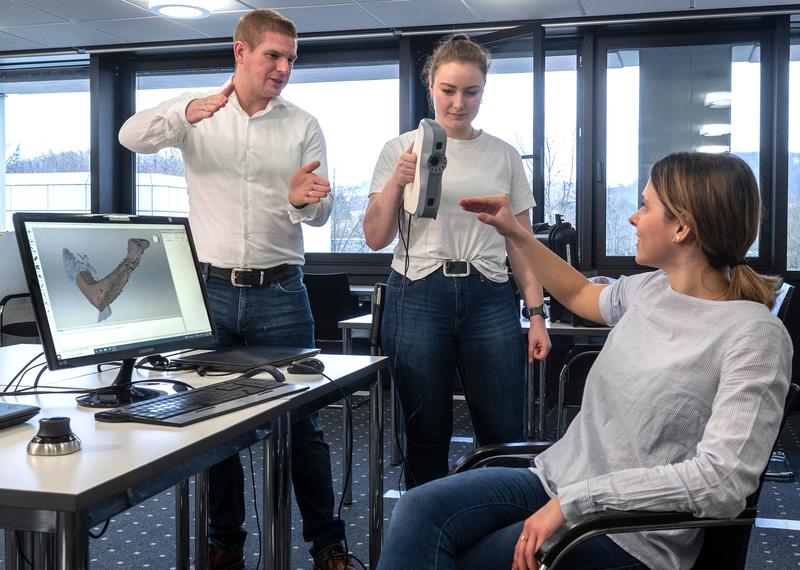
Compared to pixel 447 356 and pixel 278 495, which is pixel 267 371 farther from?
pixel 447 356

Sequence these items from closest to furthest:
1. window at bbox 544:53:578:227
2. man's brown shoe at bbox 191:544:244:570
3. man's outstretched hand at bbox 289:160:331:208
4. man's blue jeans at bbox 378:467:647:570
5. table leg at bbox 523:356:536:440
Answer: man's blue jeans at bbox 378:467:647:570
man's outstretched hand at bbox 289:160:331:208
man's brown shoe at bbox 191:544:244:570
table leg at bbox 523:356:536:440
window at bbox 544:53:578:227

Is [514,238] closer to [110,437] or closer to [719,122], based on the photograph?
[110,437]

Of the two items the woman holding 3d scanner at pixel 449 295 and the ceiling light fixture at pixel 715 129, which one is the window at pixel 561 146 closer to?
the ceiling light fixture at pixel 715 129

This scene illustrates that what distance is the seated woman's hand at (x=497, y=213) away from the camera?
1695mm

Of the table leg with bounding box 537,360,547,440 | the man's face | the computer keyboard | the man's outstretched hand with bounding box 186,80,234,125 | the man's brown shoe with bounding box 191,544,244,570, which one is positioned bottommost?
the man's brown shoe with bounding box 191,544,244,570

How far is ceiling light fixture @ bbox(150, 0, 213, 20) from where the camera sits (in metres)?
4.70

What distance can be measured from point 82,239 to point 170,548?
138cm

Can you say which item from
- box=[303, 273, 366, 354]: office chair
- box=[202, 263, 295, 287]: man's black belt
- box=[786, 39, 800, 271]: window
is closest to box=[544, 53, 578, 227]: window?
box=[786, 39, 800, 271]: window

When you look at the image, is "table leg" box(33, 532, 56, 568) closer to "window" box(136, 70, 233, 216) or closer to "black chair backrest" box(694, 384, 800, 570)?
"black chair backrest" box(694, 384, 800, 570)

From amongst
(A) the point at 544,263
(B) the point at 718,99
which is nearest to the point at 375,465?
(A) the point at 544,263

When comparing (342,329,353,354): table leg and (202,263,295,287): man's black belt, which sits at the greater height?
(202,263,295,287): man's black belt

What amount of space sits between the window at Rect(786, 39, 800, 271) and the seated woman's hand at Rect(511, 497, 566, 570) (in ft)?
14.5

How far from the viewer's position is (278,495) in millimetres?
1652

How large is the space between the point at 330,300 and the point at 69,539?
3.50 m
